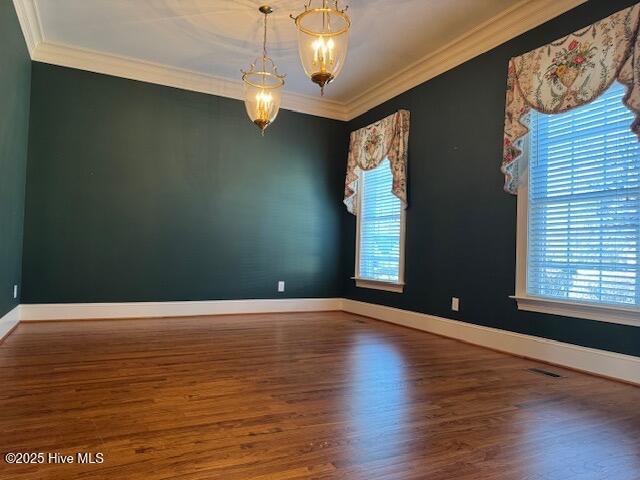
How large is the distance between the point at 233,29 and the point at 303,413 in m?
3.29

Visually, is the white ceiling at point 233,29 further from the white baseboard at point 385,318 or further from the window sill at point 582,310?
the white baseboard at point 385,318

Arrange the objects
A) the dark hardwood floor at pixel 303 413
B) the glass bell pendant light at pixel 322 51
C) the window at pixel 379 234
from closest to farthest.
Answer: the dark hardwood floor at pixel 303 413 → the glass bell pendant light at pixel 322 51 → the window at pixel 379 234

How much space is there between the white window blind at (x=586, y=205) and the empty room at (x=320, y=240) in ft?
0.05

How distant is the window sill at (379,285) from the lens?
4676 millimetres

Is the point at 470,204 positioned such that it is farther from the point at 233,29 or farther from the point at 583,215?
the point at 233,29

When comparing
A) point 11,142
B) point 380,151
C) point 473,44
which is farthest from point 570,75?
point 11,142

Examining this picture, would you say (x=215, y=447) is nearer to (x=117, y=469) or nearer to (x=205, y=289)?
(x=117, y=469)

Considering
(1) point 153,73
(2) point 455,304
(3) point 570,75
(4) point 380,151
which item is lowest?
A: (2) point 455,304

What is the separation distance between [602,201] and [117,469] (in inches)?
120

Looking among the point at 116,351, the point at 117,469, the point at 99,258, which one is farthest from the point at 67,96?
the point at 117,469

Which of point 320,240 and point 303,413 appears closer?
point 303,413

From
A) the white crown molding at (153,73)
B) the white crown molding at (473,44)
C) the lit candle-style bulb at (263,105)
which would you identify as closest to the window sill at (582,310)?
the white crown molding at (473,44)

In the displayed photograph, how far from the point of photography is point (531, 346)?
126 inches

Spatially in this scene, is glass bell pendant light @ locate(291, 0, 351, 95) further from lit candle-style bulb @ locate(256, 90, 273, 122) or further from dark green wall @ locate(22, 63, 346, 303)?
dark green wall @ locate(22, 63, 346, 303)
